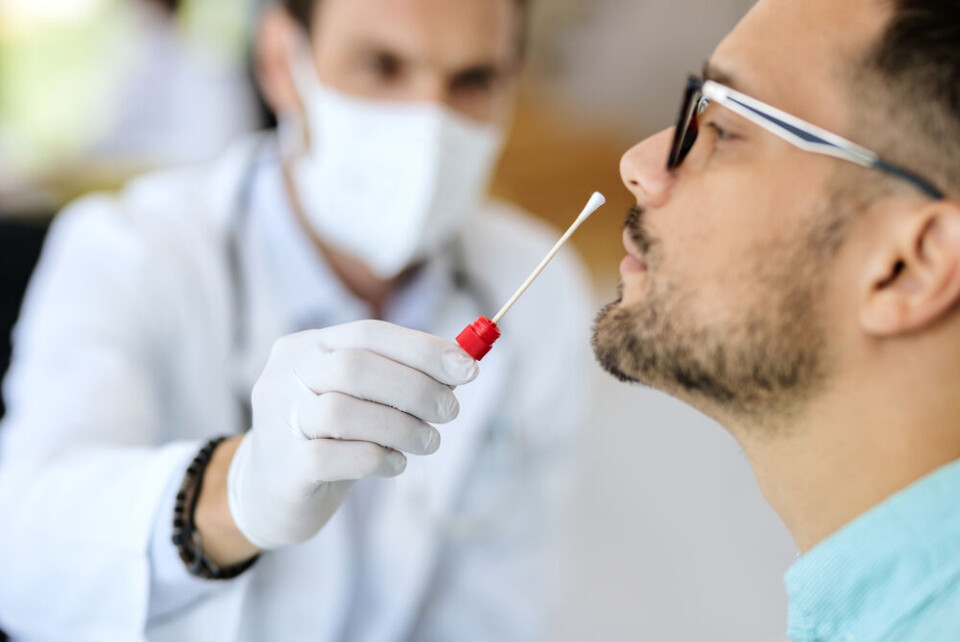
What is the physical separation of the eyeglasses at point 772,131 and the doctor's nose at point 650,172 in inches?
0.4

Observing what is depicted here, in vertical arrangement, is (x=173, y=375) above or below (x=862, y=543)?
below

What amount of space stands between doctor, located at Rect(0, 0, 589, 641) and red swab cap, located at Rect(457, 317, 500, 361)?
14mm

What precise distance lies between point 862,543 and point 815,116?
0.33 meters

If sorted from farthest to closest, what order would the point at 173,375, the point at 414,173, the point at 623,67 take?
the point at 623,67 → the point at 414,173 → the point at 173,375

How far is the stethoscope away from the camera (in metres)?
1.14

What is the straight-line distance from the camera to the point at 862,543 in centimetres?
68

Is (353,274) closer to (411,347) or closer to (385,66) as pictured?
(385,66)

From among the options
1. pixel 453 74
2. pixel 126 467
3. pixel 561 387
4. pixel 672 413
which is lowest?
pixel 672 413

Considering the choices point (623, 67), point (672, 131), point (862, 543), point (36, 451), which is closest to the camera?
point (862, 543)

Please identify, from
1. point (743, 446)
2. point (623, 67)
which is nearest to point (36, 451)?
point (743, 446)

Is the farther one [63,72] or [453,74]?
[63,72]

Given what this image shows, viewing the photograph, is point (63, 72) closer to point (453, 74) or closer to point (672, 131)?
point (453, 74)

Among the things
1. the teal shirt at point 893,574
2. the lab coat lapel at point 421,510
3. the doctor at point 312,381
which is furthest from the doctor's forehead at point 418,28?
the teal shirt at point 893,574

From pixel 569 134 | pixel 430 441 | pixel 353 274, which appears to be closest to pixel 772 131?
pixel 430 441
